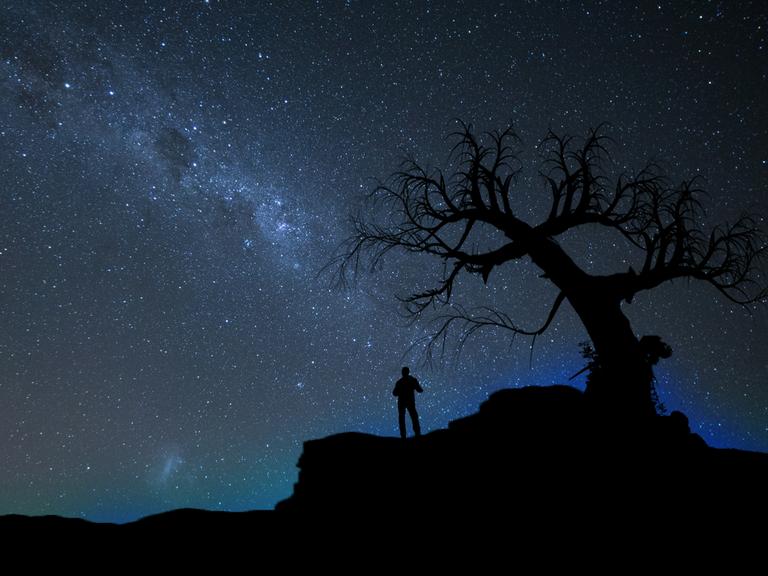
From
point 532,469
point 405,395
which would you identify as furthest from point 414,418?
point 532,469

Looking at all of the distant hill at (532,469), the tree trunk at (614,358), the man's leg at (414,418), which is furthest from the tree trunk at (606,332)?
the man's leg at (414,418)

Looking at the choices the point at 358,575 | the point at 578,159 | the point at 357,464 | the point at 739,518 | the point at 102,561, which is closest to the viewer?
the point at 358,575

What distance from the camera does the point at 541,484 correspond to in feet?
Answer: 19.4

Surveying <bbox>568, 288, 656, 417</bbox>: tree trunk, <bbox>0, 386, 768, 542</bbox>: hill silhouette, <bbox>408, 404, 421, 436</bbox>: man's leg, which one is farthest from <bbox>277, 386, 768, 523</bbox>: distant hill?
<bbox>408, 404, 421, 436</bbox>: man's leg

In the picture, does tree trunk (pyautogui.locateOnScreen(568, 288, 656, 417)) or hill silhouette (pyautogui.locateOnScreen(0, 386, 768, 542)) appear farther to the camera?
tree trunk (pyautogui.locateOnScreen(568, 288, 656, 417))

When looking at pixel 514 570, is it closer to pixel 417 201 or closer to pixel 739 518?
pixel 739 518

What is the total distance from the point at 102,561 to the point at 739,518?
7.97 meters

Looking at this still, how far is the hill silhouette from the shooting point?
18.4 ft

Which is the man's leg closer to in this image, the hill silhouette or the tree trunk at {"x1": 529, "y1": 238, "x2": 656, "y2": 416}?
the hill silhouette

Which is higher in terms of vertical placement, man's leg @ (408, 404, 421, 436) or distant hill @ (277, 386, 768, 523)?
man's leg @ (408, 404, 421, 436)

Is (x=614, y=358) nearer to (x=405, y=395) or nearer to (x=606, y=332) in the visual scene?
(x=606, y=332)

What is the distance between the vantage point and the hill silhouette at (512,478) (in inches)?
220

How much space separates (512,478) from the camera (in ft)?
20.1

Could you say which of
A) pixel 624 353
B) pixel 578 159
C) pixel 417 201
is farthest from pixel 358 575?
pixel 578 159
